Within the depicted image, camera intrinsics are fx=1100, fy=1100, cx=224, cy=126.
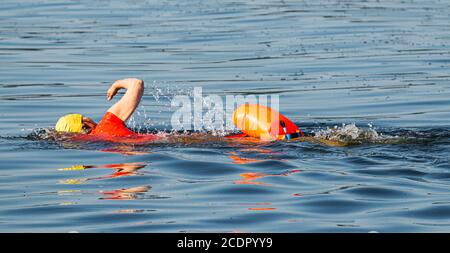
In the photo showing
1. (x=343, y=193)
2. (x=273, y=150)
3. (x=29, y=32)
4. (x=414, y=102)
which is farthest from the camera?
(x=29, y=32)

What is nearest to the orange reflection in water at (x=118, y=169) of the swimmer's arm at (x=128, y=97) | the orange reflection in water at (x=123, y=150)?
the orange reflection in water at (x=123, y=150)

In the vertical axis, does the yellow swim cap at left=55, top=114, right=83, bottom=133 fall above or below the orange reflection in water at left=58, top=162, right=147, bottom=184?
above

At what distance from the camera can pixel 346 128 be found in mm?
12984

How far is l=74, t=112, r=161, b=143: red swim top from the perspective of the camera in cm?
1273

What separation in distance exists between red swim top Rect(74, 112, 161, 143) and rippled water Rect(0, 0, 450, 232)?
0.39 ft

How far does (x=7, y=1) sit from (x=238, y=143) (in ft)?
61.2

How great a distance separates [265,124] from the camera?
40.9ft

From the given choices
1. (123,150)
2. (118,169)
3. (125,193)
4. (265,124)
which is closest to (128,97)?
(123,150)

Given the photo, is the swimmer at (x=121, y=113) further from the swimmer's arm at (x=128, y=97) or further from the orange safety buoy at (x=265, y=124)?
the orange safety buoy at (x=265, y=124)

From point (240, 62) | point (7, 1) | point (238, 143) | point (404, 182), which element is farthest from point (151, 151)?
point (7, 1)

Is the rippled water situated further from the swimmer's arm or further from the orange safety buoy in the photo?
the swimmer's arm

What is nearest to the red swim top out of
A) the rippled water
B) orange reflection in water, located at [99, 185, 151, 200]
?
the rippled water

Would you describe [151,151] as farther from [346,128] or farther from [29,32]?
[29,32]

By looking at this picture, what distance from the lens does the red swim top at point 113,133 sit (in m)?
12.7
